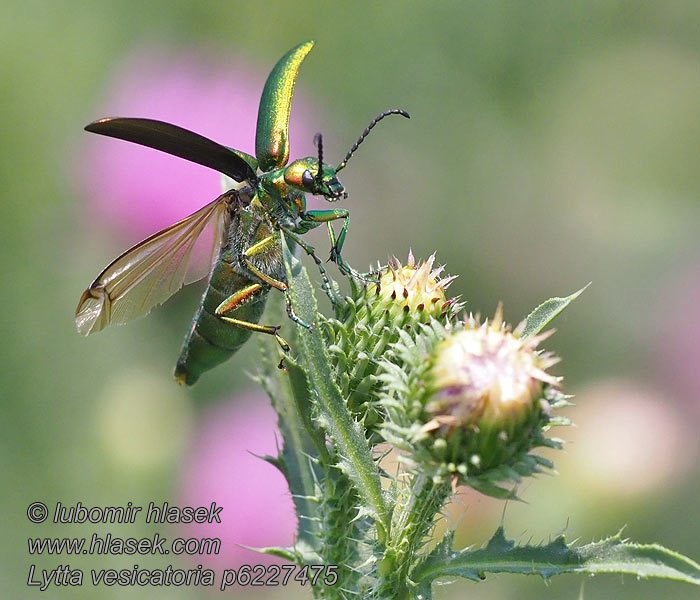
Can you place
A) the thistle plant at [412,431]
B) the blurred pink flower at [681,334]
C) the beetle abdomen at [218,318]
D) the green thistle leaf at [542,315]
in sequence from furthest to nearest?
the blurred pink flower at [681,334] → the beetle abdomen at [218,318] → the green thistle leaf at [542,315] → the thistle plant at [412,431]

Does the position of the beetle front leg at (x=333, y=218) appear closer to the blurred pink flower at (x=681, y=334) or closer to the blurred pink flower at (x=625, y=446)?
the blurred pink flower at (x=625, y=446)

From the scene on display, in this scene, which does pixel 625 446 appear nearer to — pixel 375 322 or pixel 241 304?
pixel 375 322

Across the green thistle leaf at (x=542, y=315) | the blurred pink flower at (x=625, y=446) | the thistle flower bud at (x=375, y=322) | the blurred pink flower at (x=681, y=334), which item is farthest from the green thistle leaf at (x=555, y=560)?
the blurred pink flower at (x=681, y=334)

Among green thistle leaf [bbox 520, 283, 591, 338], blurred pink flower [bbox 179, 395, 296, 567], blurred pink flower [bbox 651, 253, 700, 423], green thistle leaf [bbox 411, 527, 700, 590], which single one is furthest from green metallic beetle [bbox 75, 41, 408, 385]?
blurred pink flower [bbox 651, 253, 700, 423]

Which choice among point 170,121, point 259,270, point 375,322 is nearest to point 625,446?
point 375,322

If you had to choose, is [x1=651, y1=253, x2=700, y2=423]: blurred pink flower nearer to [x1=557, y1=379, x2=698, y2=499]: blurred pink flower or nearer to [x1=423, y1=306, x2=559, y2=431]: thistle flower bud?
[x1=557, y1=379, x2=698, y2=499]: blurred pink flower

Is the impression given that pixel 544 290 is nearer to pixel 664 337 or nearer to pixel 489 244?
pixel 489 244

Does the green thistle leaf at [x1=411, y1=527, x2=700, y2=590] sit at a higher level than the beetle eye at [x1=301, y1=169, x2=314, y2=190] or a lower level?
→ lower
